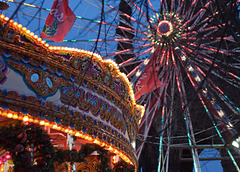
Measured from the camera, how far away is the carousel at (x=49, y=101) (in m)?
7.12

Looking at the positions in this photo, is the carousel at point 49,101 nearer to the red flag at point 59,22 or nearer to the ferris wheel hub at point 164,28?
the red flag at point 59,22

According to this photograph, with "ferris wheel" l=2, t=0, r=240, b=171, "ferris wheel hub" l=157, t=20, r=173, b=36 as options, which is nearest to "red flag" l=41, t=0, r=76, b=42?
"ferris wheel" l=2, t=0, r=240, b=171

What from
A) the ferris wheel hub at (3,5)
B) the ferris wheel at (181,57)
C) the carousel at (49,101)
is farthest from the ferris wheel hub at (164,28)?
the ferris wheel hub at (3,5)

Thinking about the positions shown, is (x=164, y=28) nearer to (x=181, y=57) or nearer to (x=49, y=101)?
(x=181, y=57)

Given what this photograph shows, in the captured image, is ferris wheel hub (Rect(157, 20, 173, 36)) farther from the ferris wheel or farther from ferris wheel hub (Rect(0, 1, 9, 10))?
ferris wheel hub (Rect(0, 1, 9, 10))

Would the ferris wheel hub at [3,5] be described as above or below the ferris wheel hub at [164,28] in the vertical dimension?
below

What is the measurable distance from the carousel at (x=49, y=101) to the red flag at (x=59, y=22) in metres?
1.03

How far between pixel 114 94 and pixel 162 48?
5.58m

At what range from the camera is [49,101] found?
25.3 feet

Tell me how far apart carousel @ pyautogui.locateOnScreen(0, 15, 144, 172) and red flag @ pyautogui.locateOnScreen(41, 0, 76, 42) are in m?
1.03

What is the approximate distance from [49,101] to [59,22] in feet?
9.67

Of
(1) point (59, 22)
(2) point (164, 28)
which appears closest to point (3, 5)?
(1) point (59, 22)

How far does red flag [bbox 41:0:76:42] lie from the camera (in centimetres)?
962

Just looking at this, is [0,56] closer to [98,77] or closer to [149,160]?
[98,77]
